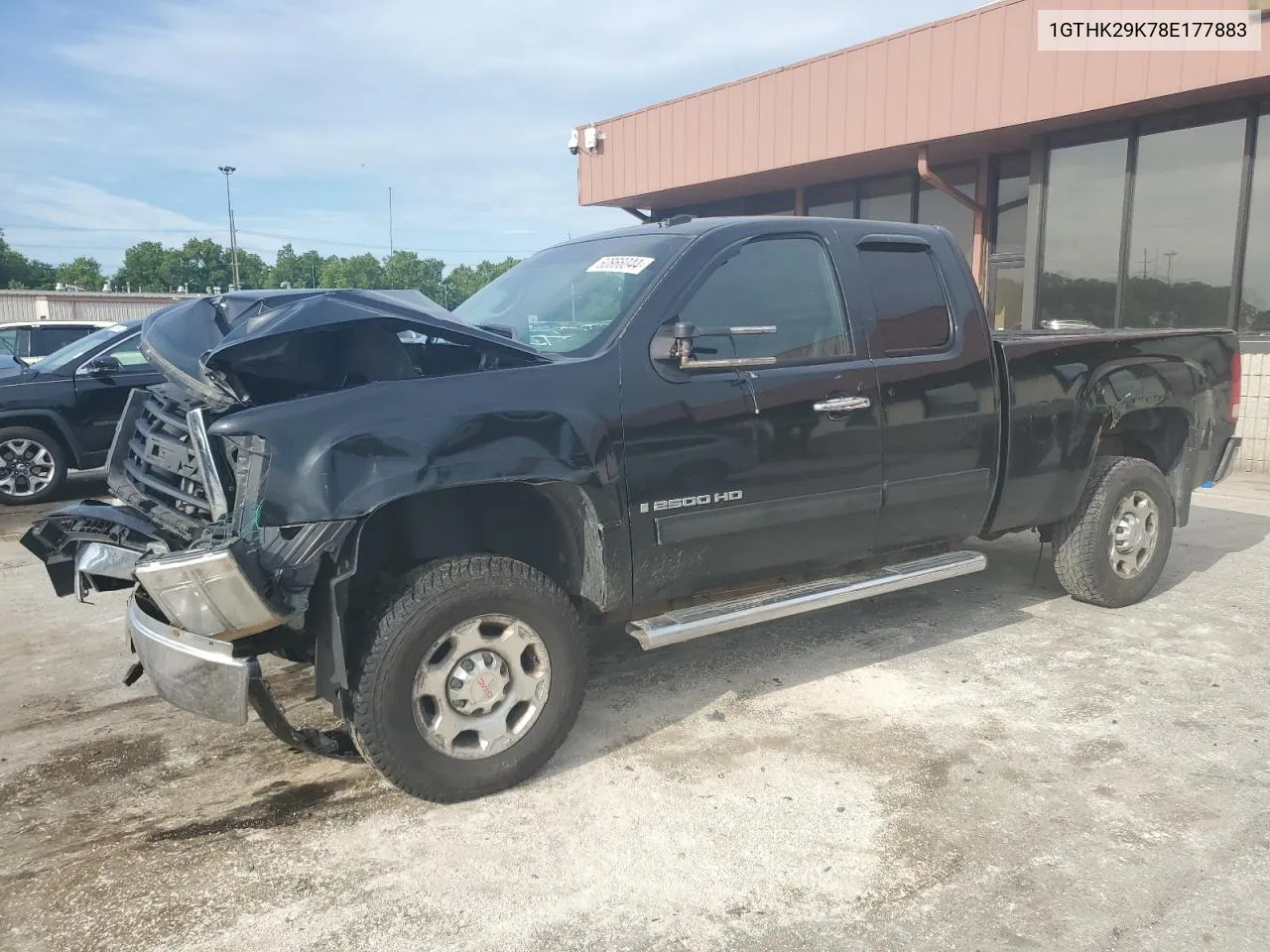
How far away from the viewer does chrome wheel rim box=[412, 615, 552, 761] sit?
309 cm

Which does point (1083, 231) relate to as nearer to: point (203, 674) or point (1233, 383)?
point (1233, 383)

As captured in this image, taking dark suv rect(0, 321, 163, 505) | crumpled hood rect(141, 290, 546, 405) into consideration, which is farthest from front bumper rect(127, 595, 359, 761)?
dark suv rect(0, 321, 163, 505)

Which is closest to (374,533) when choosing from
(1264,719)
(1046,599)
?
(1264,719)

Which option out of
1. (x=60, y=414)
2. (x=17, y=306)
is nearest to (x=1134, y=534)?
(x=60, y=414)

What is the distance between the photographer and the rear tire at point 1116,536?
199 inches

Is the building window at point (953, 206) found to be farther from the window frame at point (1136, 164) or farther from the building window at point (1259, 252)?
the building window at point (1259, 252)

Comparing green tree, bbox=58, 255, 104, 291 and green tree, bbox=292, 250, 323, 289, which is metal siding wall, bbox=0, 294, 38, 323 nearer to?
green tree, bbox=292, 250, 323, 289

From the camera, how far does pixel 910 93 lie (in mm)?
11742

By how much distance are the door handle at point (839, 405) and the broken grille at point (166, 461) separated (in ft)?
7.69

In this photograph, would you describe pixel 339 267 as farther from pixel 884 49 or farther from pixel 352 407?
pixel 352 407

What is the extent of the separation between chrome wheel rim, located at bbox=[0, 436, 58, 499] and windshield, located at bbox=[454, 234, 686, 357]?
21.6 ft

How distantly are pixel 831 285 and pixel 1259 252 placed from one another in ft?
28.2

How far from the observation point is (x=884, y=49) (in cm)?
1198

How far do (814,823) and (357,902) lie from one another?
4.76ft
